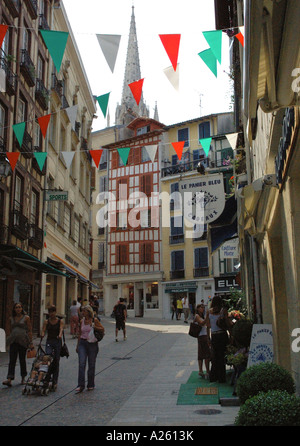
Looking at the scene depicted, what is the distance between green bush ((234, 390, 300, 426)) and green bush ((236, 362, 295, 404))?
36.5 inches

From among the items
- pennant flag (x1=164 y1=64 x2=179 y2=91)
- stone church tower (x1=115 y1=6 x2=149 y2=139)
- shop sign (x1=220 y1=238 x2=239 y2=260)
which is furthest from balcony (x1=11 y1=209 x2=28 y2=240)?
stone church tower (x1=115 y1=6 x2=149 y2=139)

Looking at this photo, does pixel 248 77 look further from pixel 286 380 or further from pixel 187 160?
pixel 187 160

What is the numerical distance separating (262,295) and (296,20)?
7492 millimetres

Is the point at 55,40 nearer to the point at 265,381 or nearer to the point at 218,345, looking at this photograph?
the point at 218,345

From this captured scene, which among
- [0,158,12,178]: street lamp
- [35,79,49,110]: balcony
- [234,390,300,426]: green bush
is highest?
[35,79,49,110]: balcony

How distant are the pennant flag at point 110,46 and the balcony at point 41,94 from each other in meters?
12.8

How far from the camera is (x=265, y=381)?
5.11m

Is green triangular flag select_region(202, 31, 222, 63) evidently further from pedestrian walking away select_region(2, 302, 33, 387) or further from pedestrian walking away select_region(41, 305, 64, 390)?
pedestrian walking away select_region(2, 302, 33, 387)

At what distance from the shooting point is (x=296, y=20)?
3.64 metres

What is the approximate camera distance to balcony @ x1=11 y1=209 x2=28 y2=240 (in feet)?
56.8

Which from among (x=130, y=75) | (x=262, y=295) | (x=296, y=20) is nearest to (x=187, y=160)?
(x=262, y=295)

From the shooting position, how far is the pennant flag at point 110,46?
855cm

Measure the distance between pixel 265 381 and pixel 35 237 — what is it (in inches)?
639

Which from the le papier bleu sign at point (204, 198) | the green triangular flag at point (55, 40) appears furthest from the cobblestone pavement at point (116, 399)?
the green triangular flag at point (55, 40)
